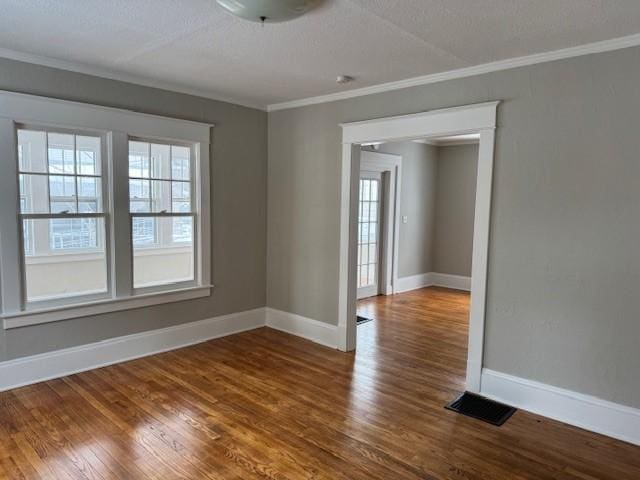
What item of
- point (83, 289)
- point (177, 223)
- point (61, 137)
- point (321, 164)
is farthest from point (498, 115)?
point (83, 289)

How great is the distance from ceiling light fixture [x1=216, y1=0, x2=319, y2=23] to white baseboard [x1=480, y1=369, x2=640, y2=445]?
2929 mm

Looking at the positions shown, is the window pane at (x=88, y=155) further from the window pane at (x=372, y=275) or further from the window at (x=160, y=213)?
the window pane at (x=372, y=275)

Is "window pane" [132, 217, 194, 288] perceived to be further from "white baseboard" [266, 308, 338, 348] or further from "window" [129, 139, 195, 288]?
"white baseboard" [266, 308, 338, 348]

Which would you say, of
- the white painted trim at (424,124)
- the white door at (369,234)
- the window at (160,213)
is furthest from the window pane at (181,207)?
the white door at (369,234)

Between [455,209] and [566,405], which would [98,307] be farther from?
[455,209]

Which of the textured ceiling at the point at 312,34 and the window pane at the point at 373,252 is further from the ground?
the textured ceiling at the point at 312,34

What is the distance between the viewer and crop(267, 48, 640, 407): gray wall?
2756mm

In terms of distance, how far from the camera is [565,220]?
9.80 feet

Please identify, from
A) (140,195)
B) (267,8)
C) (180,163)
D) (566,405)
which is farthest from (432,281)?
(267,8)

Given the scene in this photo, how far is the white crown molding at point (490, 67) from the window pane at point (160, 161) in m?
1.54

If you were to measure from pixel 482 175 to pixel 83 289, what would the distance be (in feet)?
12.2

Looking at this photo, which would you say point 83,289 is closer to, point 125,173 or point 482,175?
point 125,173

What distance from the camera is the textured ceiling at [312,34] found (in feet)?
7.71

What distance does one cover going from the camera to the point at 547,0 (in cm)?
219
